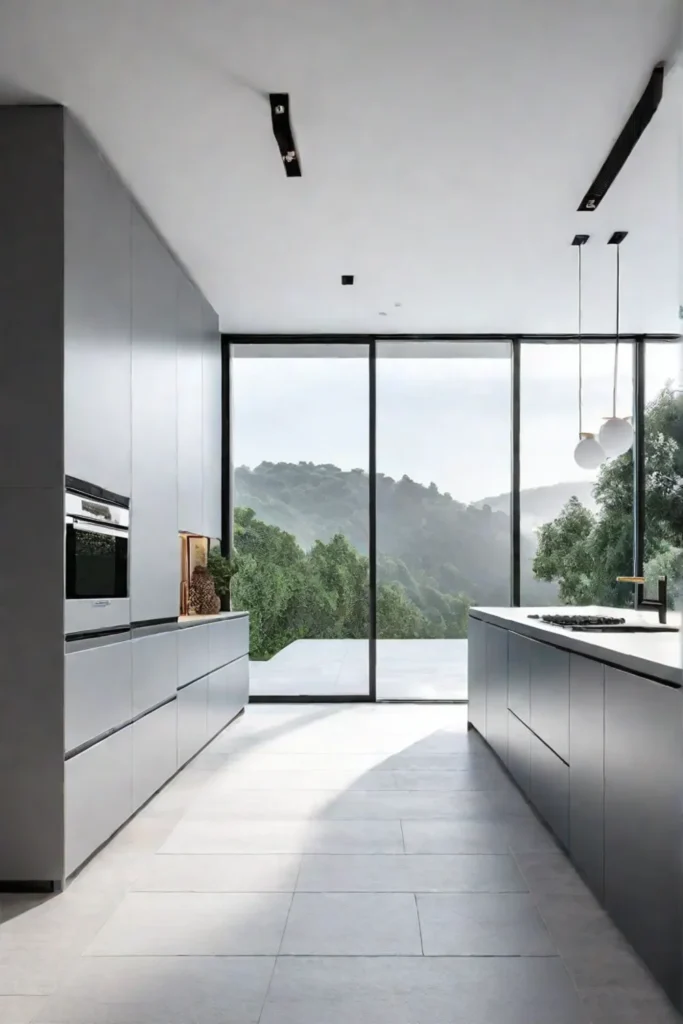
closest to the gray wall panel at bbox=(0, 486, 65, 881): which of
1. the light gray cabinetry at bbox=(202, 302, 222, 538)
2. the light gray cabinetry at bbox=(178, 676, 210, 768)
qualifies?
the light gray cabinetry at bbox=(178, 676, 210, 768)

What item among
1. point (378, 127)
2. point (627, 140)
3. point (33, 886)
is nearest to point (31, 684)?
point (33, 886)

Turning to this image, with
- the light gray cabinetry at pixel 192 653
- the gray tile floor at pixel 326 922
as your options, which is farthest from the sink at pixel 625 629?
the light gray cabinetry at pixel 192 653

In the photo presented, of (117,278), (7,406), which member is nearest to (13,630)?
(7,406)

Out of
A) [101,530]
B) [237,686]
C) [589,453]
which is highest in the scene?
[589,453]

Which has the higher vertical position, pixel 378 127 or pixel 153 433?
pixel 378 127

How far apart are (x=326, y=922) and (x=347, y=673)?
14.1 feet

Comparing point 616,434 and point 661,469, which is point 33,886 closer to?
point 616,434

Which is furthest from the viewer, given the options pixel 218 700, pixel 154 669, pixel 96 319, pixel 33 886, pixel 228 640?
pixel 228 640

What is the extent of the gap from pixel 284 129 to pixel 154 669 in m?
2.29

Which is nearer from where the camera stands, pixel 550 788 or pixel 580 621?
pixel 550 788

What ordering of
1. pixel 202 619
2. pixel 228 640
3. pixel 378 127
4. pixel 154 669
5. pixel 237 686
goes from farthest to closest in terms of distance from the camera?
pixel 237 686
pixel 228 640
pixel 202 619
pixel 154 669
pixel 378 127

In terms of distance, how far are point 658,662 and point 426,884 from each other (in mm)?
1285

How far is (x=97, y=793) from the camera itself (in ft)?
10.6

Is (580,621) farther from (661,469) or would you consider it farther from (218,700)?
(661,469)
